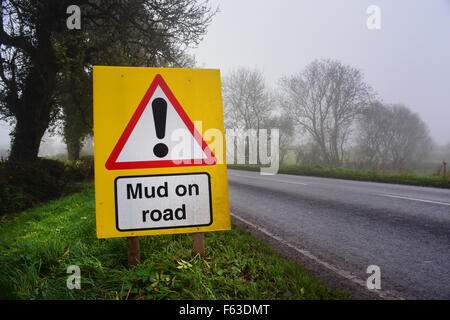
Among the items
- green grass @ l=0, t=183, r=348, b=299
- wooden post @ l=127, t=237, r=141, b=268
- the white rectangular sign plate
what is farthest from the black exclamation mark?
green grass @ l=0, t=183, r=348, b=299

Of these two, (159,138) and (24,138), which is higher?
(24,138)

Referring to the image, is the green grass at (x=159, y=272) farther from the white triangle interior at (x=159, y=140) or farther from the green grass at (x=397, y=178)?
the green grass at (x=397, y=178)

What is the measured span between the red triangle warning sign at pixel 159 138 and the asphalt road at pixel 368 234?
75.6 inches

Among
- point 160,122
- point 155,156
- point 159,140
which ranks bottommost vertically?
point 155,156

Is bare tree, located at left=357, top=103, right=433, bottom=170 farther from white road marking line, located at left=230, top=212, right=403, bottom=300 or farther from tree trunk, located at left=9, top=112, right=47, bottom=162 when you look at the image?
tree trunk, located at left=9, top=112, right=47, bottom=162

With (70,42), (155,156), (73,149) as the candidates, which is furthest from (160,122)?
(73,149)

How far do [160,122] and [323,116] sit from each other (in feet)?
92.5

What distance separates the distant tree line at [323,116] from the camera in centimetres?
2597

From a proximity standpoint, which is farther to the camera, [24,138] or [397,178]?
[397,178]

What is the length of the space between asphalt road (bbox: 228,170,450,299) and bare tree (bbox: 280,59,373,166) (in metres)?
22.1

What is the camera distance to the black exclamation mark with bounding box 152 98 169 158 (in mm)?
2166

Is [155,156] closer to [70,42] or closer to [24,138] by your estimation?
[70,42]

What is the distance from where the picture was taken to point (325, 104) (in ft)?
89.8
